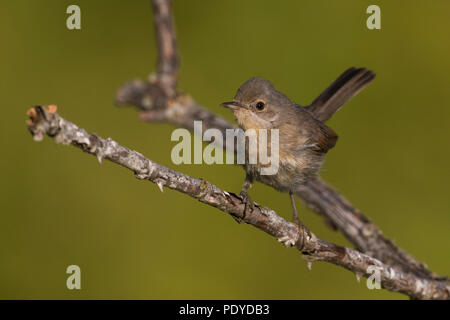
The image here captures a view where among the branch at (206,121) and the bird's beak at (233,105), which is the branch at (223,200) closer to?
the branch at (206,121)

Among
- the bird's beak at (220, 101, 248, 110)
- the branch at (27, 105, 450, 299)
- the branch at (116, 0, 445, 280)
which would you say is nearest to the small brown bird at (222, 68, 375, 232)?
the bird's beak at (220, 101, 248, 110)

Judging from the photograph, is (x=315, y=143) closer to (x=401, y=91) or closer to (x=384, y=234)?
(x=384, y=234)

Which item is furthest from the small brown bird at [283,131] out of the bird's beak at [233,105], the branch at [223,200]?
the branch at [223,200]

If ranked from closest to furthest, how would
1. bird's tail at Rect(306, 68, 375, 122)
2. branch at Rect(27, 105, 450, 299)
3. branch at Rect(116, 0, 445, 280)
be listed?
1. branch at Rect(27, 105, 450, 299)
2. branch at Rect(116, 0, 445, 280)
3. bird's tail at Rect(306, 68, 375, 122)

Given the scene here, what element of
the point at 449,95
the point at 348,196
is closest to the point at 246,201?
the point at 348,196

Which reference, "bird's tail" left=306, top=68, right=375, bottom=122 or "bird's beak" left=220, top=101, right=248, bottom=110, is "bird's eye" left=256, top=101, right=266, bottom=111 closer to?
"bird's beak" left=220, top=101, right=248, bottom=110

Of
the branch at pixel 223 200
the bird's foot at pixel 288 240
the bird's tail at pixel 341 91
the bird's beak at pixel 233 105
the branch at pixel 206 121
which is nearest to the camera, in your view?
the branch at pixel 223 200
